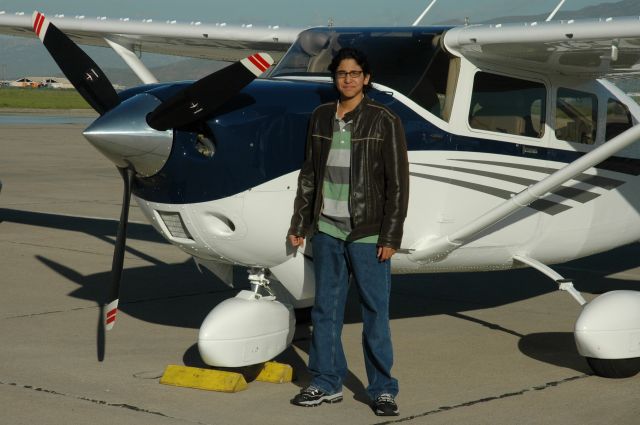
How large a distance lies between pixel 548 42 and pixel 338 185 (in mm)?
1834

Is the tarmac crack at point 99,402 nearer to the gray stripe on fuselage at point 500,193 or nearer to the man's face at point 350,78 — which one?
the man's face at point 350,78

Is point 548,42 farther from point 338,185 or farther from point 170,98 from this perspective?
point 170,98

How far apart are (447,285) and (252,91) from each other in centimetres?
397

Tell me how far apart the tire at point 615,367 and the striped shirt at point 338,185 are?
1.86 meters

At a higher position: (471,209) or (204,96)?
(204,96)

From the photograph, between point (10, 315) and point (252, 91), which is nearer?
point (252, 91)

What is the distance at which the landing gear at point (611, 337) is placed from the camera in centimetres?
606

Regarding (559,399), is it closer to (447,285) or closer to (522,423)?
(522,423)

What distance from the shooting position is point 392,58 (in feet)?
20.8

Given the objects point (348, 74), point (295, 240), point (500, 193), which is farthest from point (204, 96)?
point (500, 193)

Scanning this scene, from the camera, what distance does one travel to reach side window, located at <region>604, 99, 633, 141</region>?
24.0 feet

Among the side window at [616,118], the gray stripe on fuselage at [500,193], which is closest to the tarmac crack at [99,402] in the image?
the gray stripe on fuselage at [500,193]

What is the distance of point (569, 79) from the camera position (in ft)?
23.1

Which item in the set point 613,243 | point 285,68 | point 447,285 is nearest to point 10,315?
point 285,68
